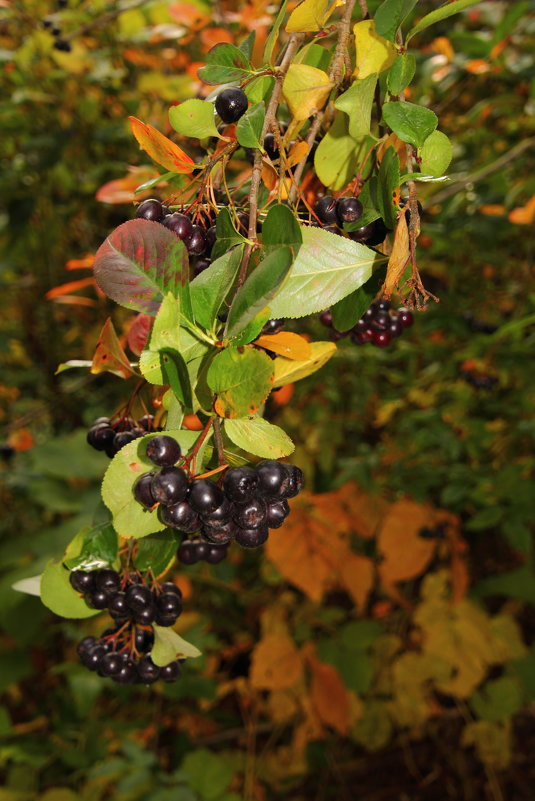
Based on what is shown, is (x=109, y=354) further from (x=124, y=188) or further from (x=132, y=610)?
(x=124, y=188)

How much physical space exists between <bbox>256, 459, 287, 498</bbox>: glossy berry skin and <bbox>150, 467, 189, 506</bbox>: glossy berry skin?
0.05 meters

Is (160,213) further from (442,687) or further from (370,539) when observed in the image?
(442,687)

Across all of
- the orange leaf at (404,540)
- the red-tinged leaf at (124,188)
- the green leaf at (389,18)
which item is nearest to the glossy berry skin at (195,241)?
the green leaf at (389,18)

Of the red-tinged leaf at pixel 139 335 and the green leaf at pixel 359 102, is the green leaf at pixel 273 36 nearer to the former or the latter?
the green leaf at pixel 359 102

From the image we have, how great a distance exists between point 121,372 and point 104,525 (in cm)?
13

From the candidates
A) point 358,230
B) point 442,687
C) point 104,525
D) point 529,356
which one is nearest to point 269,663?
point 442,687

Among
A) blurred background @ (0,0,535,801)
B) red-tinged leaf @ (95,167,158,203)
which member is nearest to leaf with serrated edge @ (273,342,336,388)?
red-tinged leaf @ (95,167,158,203)

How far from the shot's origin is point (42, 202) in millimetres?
2049

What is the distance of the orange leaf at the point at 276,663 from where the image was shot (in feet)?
6.44

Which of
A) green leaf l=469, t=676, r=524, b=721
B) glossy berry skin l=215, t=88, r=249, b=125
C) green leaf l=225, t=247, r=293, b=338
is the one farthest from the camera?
green leaf l=469, t=676, r=524, b=721

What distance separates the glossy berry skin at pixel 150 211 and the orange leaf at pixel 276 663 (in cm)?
182

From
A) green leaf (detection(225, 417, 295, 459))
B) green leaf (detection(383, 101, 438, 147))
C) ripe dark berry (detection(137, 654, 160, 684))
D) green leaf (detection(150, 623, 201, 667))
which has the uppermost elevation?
green leaf (detection(383, 101, 438, 147))

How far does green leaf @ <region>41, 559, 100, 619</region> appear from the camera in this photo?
510 millimetres

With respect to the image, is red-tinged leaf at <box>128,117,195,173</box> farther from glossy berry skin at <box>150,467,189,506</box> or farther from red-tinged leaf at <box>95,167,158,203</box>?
red-tinged leaf at <box>95,167,158,203</box>
